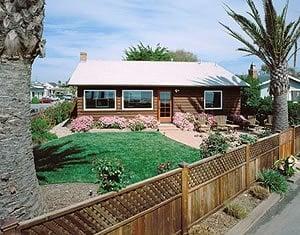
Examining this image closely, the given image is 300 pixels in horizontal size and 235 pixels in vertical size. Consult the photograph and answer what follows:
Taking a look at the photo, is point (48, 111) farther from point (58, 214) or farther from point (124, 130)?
point (58, 214)

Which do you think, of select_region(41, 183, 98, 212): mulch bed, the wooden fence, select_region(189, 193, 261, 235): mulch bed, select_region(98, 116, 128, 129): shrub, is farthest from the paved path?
select_region(98, 116, 128, 129): shrub

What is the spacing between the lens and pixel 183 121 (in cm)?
2555

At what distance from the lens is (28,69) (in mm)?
6363

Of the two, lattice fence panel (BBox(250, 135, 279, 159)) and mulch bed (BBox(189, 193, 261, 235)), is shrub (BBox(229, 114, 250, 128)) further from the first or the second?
mulch bed (BBox(189, 193, 261, 235))

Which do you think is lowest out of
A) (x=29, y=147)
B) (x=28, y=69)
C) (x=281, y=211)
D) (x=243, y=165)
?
(x=281, y=211)

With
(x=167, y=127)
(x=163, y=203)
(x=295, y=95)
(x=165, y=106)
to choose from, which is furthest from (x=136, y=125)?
(x=295, y=95)

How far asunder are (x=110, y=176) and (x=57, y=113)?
80.4ft

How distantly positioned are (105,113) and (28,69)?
19.7 meters

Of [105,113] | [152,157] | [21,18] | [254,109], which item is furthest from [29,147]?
[254,109]

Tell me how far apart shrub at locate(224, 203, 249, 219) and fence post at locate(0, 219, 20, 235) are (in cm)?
577

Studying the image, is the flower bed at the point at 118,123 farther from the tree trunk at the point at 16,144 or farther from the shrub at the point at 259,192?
the tree trunk at the point at 16,144

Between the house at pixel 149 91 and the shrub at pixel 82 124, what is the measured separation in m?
1.54

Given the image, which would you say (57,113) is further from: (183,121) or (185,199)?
(185,199)

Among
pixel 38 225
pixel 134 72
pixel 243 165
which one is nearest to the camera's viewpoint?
pixel 38 225
